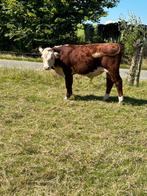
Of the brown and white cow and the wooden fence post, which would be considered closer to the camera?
the brown and white cow

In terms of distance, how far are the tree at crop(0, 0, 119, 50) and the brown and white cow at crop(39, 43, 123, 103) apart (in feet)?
45.5

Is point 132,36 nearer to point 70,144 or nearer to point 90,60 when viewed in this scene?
point 90,60

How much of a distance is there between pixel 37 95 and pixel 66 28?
14902 mm

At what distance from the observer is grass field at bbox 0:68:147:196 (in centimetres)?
533

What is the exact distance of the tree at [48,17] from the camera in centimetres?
2439

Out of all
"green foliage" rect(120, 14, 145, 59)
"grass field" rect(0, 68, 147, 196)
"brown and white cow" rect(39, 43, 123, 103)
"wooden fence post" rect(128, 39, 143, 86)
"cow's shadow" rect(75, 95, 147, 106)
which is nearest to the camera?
"grass field" rect(0, 68, 147, 196)

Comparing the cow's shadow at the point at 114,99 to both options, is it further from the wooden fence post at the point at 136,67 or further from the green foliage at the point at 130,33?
the green foliage at the point at 130,33

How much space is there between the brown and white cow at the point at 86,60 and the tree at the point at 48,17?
1387cm

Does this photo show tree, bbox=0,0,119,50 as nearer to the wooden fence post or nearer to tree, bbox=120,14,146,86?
tree, bbox=120,14,146,86

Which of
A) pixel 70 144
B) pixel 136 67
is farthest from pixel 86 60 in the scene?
pixel 136 67

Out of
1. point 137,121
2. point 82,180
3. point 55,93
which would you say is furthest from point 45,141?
point 55,93

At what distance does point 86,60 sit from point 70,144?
385 centimetres

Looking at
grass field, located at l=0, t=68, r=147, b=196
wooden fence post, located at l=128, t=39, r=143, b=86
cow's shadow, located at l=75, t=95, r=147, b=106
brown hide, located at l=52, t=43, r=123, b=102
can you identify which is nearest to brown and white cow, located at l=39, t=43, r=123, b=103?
brown hide, located at l=52, t=43, r=123, b=102

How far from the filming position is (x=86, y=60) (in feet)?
33.9
